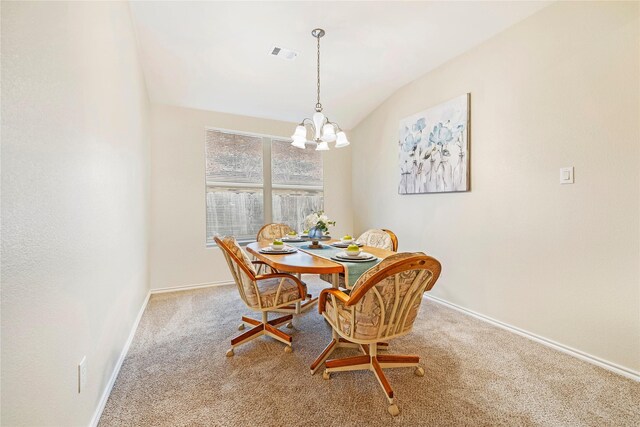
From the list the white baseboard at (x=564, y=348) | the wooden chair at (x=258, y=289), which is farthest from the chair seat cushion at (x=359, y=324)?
the white baseboard at (x=564, y=348)

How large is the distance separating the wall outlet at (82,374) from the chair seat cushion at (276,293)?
1019 mm

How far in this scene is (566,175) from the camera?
218cm

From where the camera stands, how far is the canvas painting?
2.97 m

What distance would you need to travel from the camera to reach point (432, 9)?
239 centimetres

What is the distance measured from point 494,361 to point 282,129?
3.89m

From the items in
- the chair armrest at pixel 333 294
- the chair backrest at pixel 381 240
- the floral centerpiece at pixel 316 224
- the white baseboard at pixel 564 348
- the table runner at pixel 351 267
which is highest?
the floral centerpiece at pixel 316 224

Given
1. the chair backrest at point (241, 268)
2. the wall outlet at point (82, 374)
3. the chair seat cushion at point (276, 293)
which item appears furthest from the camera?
the chair seat cushion at point (276, 293)

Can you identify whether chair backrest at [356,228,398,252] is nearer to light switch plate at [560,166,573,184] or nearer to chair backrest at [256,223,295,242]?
chair backrest at [256,223,295,242]

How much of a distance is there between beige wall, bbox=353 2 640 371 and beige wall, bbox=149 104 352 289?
3.03 m

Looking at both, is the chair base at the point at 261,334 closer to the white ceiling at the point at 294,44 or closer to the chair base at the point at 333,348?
the chair base at the point at 333,348

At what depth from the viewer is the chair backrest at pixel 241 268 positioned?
2.02 meters

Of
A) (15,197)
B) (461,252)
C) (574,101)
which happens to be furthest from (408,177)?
(15,197)

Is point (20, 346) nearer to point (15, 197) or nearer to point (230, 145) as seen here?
point (15, 197)

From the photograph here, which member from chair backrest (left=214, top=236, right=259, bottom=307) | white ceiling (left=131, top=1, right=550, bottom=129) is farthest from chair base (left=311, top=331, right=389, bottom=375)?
white ceiling (left=131, top=1, right=550, bottom=129)
